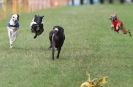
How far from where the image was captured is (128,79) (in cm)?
1384

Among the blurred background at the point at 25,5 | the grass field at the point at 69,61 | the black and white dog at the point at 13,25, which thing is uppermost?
the black and white dog at the point at 13,25

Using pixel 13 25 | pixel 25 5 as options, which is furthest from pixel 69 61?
pixel 25 5

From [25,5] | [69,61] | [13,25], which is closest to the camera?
[69,61]

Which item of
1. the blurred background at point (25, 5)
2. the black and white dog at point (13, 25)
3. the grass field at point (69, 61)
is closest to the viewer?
the grass field at point (69, 61)

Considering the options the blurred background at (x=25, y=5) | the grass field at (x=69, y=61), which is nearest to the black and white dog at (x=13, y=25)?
the grass field at (x=69, y=61)

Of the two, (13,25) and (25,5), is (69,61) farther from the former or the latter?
(25,5)

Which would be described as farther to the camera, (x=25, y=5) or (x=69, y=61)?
(x=25, y=5)

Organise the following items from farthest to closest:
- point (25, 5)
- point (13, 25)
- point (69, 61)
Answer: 1. point (25, 5)
2. point (13, 25)
3. point (69, 61)

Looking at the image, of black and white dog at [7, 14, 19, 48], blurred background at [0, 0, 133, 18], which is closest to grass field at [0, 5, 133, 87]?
black and white dog at [7, 14, 19, 48]

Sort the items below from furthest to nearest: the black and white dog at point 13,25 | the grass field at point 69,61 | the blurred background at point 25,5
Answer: the blurred background at point 25,5, the black and white dog at point 13,25, the grass field at point 69,61

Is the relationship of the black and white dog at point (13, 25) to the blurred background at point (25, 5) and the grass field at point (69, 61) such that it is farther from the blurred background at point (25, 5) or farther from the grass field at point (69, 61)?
the blurred background at point (25, 5)

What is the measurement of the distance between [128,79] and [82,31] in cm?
1161

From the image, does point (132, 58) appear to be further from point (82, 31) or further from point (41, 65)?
point (82, 31)

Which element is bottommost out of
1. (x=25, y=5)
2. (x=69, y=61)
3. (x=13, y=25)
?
(x=25, y=5)
